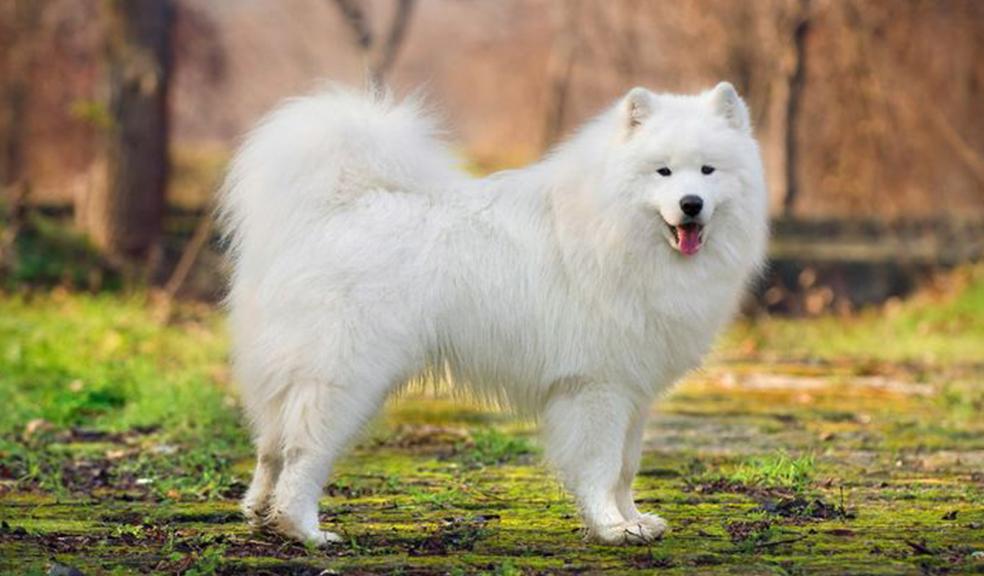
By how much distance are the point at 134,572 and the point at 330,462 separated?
0.86 metres

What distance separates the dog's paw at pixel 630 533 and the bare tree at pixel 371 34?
12.2 meters

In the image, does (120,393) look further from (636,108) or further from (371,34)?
(371,34)

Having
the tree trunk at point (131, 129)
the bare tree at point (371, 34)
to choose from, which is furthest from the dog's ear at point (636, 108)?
the bare tree at point (371, 34)

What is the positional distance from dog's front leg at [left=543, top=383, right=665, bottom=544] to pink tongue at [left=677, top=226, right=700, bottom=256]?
0.54 meters

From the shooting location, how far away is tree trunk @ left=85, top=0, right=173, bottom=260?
45.8 feet

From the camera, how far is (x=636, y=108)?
4887mm

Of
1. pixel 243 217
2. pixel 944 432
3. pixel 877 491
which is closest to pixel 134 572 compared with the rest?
pixel 243 217

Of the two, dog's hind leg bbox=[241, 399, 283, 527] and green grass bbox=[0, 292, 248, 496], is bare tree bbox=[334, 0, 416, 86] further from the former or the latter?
dog's hind leg bbox=[241, 399, 283, 527]

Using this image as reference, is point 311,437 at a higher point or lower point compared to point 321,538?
higher

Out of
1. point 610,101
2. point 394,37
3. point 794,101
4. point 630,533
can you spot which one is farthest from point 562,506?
point 394,37

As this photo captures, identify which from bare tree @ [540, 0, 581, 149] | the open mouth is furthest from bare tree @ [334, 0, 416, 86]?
the open mouth

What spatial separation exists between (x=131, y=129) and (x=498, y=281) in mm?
9863

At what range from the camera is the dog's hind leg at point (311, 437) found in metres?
4.59

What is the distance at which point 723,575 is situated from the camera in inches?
155
